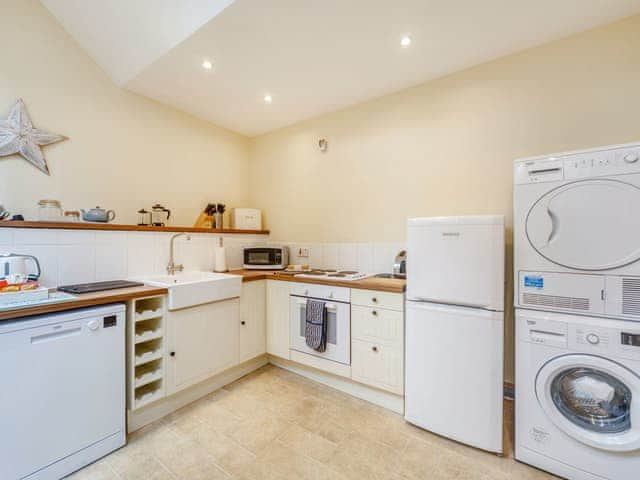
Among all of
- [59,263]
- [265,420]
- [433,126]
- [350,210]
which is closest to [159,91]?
[59,263]

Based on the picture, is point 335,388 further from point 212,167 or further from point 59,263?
point 212,167

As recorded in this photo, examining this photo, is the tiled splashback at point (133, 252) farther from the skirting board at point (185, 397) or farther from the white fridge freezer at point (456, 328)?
the skirting board at point (185, 397)

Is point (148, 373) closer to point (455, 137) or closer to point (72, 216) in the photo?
point (72, 216)

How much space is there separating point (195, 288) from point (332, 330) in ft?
3.51

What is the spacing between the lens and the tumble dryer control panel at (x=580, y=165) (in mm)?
1230

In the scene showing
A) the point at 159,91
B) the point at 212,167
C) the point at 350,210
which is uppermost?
the point at 159,91

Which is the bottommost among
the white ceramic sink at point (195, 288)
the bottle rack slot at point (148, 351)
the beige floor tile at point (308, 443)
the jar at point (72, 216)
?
the beige floor tile at point (308, 443)

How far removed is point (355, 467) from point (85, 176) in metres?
2.72

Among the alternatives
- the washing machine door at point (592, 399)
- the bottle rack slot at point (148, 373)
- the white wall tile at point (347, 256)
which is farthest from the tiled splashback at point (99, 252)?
the washing machine door at point (592, 399)

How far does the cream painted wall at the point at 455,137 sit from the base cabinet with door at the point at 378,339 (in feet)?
2.49

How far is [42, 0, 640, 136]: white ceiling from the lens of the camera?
1.58 m

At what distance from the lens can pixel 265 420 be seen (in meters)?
1.83

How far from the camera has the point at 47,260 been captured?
1.79 metres

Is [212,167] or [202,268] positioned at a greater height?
[212,167]
